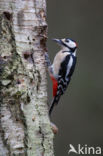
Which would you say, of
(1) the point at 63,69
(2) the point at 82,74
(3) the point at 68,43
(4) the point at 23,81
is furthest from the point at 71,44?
(2) the point at 82,74

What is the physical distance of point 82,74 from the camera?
7.81 metres

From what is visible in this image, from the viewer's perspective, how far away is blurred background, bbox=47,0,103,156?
7.68m

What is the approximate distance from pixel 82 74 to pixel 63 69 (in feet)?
9.00

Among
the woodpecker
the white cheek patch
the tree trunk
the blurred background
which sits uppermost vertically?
the tree trunk

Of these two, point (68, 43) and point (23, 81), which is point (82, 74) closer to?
point (68, 43)

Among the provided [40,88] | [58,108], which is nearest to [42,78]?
[40,88]

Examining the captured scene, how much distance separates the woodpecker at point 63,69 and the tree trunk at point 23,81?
3.58ft

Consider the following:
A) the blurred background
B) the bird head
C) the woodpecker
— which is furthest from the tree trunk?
the blurred background

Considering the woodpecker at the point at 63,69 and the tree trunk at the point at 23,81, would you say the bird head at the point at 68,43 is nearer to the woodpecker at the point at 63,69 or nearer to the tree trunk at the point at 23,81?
the woodpecker at the point at 63,69

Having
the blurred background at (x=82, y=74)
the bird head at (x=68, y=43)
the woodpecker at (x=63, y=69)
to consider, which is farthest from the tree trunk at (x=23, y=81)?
the blurred background at (x=82, y=74)

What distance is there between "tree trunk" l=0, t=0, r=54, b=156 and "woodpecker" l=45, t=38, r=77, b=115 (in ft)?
3.58

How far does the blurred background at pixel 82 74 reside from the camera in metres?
7.68

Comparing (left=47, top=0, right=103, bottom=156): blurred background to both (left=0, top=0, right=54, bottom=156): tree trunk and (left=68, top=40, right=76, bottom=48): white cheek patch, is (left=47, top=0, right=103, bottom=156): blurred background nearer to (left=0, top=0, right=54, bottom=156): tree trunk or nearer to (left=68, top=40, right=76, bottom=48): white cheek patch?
(left=68, top=40, right=76, bottom=48): white cheek patch

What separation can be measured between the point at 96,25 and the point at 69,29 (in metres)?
0.51
